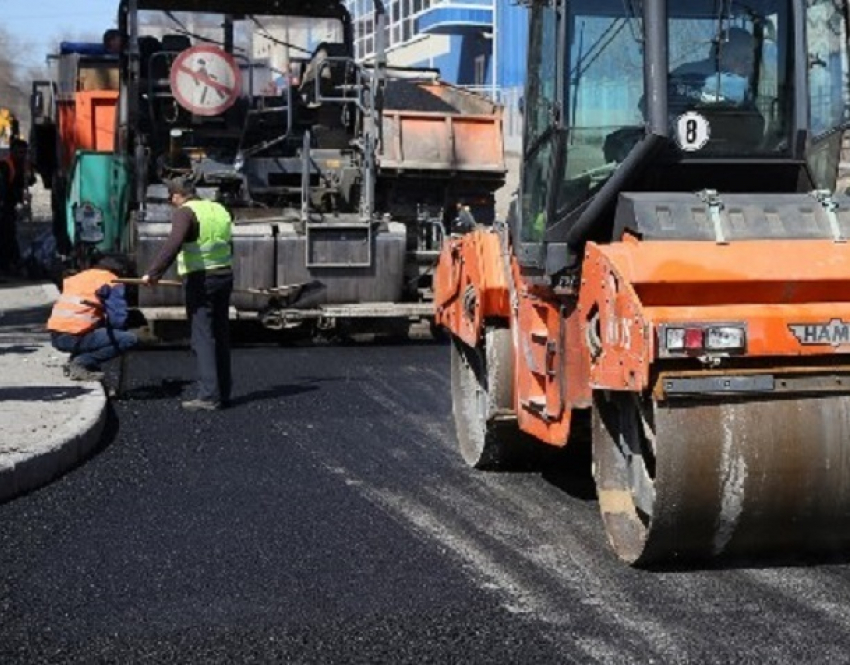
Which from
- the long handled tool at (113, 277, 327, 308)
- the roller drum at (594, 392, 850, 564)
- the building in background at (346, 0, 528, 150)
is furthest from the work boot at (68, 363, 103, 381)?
the building in background at (346, 0, 528, 150)

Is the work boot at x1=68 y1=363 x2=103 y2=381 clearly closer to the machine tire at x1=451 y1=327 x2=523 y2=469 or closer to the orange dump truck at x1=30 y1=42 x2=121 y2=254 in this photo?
the machine tire at x1=451 y1=327 x2=523 y2=469

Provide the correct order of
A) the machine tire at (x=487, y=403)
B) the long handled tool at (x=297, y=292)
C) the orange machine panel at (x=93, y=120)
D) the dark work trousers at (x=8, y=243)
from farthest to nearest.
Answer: the dark work trousers at (x=8, y=243) < the orange machine panel at (x=93, y=120) < the long handled tool at (x=297, y=292) < the machine tire at (x=487, y=403)

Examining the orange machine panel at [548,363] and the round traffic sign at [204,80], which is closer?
the orange machine panel at [548,363]

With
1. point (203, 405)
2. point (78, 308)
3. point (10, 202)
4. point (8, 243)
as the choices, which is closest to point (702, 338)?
point (203, 405)

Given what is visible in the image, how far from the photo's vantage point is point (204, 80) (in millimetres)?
12719

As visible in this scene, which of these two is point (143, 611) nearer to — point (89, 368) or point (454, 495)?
point (454, 495)

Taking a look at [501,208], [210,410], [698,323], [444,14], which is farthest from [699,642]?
[444,14]

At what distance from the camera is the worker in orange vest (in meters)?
19.6

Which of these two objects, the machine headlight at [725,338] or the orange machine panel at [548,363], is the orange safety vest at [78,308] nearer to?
the orange machine panel at [548,363]

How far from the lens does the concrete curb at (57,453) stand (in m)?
6.88

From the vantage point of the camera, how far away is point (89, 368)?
9.95 meters

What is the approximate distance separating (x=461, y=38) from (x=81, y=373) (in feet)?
95.0

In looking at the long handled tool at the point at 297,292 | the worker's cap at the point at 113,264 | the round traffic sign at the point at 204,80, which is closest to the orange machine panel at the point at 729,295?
the worker's cap at the point at 113,264

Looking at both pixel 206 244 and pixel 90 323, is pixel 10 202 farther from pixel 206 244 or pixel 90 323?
pixel 206 244
